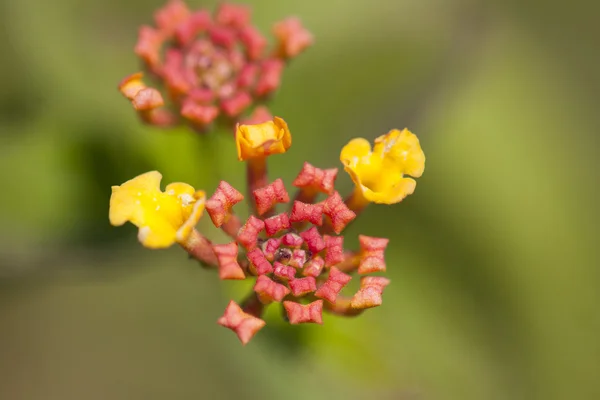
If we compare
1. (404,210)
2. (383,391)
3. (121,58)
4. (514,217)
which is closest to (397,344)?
(383,391)

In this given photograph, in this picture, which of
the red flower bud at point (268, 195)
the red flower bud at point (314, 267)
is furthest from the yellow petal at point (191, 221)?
the red flower bud at point (314, 267)

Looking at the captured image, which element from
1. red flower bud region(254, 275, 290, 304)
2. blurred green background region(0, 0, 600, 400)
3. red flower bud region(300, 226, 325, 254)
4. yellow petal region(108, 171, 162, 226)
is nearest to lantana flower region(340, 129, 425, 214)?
red flower bud region(300, 226, 325, 254)

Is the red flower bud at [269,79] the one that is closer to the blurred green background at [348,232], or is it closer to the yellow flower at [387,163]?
the blurred green background at [348,232]

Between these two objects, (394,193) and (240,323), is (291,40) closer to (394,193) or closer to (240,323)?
(394,193)

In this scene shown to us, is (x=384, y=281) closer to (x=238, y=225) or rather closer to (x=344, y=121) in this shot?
(x=238, y=225)

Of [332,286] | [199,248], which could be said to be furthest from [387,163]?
[199,248]

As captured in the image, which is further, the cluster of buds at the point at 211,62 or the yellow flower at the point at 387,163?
the cluster of buds at the point at 211,62

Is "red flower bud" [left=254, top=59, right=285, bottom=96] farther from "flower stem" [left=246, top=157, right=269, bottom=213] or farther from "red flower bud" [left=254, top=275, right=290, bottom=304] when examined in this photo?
"red flower bud" [left=254, top=275, right=290, bottom=304]
